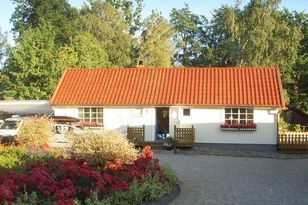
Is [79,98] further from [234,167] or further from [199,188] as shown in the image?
[199,188]

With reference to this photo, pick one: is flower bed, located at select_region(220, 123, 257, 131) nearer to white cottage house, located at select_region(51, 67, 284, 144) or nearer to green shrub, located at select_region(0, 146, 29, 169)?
white cottage house, located at select_region(51, 67, 284, 144)

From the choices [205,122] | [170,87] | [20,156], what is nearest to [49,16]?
[170,87]

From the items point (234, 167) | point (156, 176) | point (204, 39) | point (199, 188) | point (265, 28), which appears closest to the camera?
point (156, 176)

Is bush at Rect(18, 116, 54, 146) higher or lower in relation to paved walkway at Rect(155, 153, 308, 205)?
higher

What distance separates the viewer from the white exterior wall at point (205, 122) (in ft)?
87.9

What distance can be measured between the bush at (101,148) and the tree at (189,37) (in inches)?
1994

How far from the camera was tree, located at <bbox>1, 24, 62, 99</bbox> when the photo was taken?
Answer: 37812 mm

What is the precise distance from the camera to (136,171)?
12797 millimetres

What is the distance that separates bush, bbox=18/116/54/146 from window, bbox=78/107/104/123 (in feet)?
24.3

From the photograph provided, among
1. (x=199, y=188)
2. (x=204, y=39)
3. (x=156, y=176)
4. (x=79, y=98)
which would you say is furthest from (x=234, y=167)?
(x=204, y=39)

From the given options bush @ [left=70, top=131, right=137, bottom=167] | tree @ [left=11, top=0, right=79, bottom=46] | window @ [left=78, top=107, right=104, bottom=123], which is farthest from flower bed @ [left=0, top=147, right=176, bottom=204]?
tree @ [left=11, top=0, right=79, bottom=46]

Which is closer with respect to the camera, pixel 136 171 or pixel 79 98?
pixel 136 171

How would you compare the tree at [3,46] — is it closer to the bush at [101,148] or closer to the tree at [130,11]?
the tree at [130,11]

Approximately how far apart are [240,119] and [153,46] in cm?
2678
